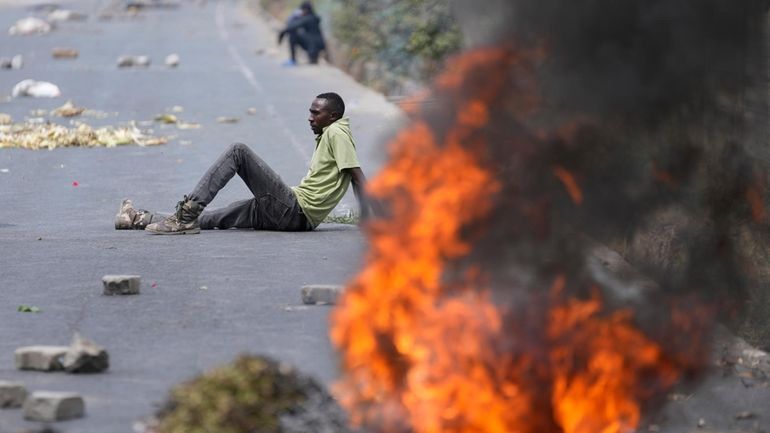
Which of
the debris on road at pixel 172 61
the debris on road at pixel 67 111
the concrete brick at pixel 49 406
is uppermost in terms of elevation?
the concrete brick at pixel 49 406

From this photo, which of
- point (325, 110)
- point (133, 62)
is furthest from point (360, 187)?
point (133, 62)

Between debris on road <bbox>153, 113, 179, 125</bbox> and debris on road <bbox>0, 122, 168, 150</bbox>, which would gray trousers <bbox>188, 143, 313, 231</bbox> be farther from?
debris on road <bbox>153, 113, 179, 125</bbox>

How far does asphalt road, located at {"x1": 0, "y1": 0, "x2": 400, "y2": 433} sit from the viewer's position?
7.77 metres

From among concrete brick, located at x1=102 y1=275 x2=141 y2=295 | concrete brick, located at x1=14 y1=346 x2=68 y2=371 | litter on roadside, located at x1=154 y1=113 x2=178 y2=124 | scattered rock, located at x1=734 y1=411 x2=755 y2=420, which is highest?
concrete brick, located at x1=14 y1=346 x2=68 y2=371

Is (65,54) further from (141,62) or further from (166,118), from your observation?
(166,118)

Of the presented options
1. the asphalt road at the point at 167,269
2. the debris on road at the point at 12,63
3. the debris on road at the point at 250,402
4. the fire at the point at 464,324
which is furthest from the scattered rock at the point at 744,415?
the debris on road at the point at 12,63

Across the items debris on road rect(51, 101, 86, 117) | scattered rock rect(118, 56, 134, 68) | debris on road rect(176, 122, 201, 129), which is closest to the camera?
debris on road rect(176, 122, 201, 129)

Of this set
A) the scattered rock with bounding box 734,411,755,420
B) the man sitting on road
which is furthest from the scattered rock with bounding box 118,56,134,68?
the scattered rock with bounding box 734,411,755,420

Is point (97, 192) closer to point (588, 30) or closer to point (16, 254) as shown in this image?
point (16, 254)

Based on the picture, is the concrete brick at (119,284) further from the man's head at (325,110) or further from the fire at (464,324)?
the fire at (464,324)

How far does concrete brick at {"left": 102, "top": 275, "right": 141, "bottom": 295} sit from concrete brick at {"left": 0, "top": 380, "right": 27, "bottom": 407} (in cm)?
289

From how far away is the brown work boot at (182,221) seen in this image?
11930 mm

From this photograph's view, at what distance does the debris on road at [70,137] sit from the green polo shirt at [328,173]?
277 inches

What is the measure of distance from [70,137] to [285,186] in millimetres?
7410
